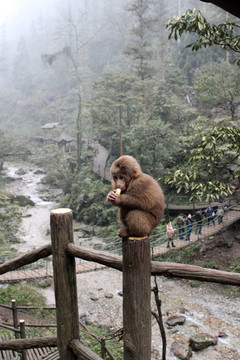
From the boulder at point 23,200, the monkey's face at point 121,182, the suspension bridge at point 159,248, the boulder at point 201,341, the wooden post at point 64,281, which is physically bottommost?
the boulder at point 201,341

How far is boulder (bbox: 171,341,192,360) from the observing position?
6.03 meters

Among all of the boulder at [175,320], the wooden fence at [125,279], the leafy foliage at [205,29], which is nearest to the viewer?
the wooden fence at [125,279]

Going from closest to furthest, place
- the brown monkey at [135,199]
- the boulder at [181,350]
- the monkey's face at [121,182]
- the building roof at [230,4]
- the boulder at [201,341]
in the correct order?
the building roof at [230,4] → the brown monkey at [135,199] → the monkey's face at [121,182] → the boulder at [181,350] → the boulder at [201,341]

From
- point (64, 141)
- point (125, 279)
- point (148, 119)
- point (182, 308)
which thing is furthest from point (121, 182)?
point (64, 141)

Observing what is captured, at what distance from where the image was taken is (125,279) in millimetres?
1414

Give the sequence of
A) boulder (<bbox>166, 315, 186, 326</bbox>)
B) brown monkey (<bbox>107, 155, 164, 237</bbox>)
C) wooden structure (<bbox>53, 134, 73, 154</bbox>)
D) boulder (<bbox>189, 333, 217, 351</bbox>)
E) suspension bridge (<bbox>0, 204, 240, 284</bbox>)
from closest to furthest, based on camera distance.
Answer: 1. brown monkey (<bbox>107, 155, 164, 237</bbox>)
2. boulder (<bbox>189, 333, 217, 351</bbox>)
3. boulder (<bbox>166, 315, 186, 326</bbox>)
4. suspension bridge (<bbox>0, 204, 240, 284</bbox>)
5. wooden structure (<bbox>53, 134, 73, 154</bbox>)

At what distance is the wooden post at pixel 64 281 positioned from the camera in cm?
168

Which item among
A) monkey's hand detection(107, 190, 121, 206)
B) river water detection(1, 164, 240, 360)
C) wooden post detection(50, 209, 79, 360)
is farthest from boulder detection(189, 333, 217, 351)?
monkey's hand detection(107, 190, 121, 206)

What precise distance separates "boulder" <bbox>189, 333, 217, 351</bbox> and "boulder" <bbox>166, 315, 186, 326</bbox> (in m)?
0.70

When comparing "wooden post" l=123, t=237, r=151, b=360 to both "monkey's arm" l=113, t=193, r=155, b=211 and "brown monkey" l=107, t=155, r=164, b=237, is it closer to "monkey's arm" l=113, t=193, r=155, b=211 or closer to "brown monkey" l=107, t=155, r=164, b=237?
"brown monkey" l=107, t=155, r=164, b=237

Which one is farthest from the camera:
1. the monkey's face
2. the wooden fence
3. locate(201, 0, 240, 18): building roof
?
the monkey's face

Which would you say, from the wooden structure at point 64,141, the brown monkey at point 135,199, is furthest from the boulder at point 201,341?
the wooden structure at point 64,141

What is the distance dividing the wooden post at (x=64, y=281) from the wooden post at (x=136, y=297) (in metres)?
0.40

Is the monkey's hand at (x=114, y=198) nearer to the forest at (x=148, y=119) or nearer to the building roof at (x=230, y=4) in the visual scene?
the building roof at (x=230, y=4)
